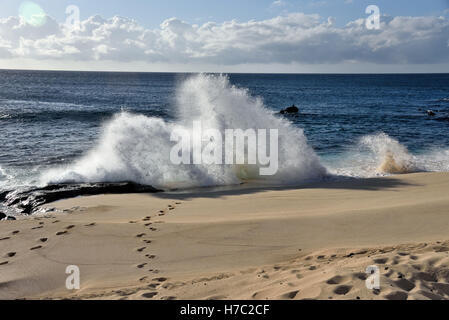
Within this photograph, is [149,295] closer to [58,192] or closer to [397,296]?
[397,296]

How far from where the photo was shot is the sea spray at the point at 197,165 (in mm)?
11945

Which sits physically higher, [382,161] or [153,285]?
[382,161]

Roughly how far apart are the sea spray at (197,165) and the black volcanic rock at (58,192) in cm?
86

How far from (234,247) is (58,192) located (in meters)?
5.87

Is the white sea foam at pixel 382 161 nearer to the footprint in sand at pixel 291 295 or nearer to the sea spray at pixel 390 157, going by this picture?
the sea spray at pixel 390 157

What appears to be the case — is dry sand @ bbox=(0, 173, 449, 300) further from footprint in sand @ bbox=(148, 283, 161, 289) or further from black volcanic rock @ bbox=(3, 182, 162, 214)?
black volcanic rock @ bbox=(3, 182, 162, 214)

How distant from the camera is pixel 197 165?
12484 mm

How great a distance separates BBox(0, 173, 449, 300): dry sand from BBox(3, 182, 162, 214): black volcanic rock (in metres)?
0.50

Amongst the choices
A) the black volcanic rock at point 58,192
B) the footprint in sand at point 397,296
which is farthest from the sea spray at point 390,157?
the footprint in sand at point 397,296

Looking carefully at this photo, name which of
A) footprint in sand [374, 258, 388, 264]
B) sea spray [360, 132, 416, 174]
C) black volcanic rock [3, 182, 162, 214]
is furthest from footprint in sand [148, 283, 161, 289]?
sea spray [360, 132, 416, 174]

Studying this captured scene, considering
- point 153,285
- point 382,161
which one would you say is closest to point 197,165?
point 382,161

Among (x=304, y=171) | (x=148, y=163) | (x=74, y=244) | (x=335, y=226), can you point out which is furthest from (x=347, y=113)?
(x=74, y=244)

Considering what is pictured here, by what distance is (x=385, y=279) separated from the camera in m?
4.29

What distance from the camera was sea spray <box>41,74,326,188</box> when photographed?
39.2 ft
